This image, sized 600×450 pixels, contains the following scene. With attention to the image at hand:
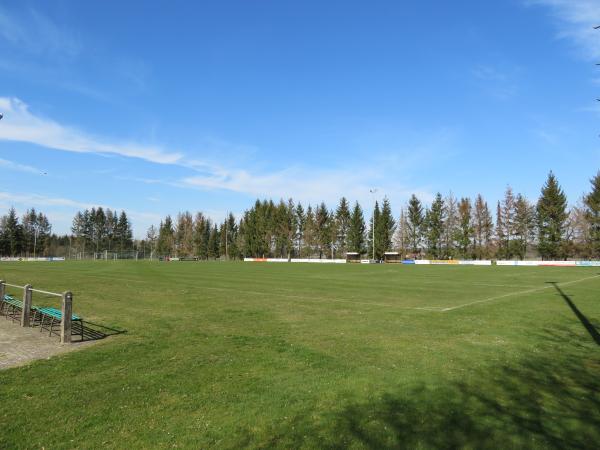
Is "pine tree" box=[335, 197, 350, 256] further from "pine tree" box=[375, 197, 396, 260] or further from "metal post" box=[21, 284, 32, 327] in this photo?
"metal post" box=[21, 284, 32, 327]

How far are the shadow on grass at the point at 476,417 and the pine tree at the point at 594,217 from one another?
83.3m

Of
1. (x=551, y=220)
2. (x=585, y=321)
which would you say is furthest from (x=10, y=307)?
(x=551, y=220)

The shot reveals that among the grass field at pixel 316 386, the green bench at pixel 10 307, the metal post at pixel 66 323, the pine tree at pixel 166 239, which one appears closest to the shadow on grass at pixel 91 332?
the metal post at pixel 66 323

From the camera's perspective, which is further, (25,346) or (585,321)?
(585,321)

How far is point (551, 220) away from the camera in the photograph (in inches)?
3226

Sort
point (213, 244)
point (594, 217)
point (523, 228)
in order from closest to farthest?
point (594, 217)
point (523, 228)
point (213, 244)

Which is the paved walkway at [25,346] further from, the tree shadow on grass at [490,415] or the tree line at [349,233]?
the tree line at [349,233]

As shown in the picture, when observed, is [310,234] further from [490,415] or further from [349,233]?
[490,415]

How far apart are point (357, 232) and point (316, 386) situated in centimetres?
10150

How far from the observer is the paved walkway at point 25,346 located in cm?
972

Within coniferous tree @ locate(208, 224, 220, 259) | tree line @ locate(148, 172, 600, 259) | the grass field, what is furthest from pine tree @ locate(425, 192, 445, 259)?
the grass field

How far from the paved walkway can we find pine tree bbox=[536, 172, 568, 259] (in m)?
89.6

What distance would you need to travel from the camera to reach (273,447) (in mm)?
5363

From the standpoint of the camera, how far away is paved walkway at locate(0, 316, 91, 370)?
9720 millimetres
